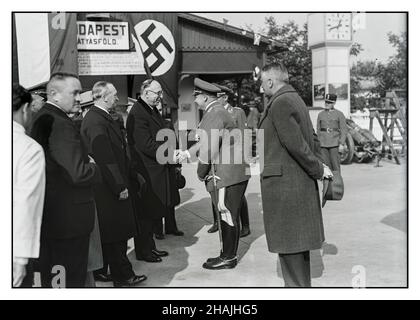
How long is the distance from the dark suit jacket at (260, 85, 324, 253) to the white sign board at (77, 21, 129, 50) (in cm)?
714

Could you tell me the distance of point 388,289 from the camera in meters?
3.57

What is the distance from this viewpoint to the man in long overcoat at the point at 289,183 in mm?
3578

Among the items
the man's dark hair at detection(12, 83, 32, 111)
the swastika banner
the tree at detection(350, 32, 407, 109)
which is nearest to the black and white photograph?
the man's dark hair at detection(12, 83, 32, 111)

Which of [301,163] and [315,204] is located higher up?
[301,163]

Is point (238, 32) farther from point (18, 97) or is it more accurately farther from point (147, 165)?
point (18, 97)

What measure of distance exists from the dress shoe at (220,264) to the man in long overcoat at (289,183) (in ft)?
3.74

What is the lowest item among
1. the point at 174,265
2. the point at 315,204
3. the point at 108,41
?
the point at 174,265

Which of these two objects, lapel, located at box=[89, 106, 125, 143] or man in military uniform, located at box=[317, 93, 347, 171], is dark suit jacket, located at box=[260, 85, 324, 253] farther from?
man in military uniform, located at box=[317, 93, 347, 171]

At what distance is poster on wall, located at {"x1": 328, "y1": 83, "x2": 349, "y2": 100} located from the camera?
15.3m

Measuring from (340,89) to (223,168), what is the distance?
11.5 metres
